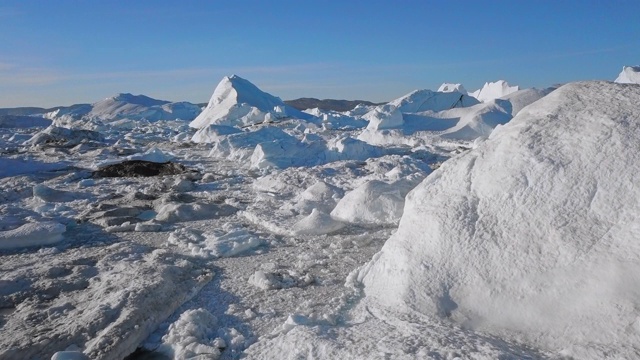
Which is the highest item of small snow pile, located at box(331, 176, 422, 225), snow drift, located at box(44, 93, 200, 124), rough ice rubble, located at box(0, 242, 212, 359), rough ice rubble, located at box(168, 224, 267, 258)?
snow drift, located at box(44, 93, 200, 124)

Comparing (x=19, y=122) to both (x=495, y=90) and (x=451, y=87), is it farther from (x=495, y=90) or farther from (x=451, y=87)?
(x=495, y=90)

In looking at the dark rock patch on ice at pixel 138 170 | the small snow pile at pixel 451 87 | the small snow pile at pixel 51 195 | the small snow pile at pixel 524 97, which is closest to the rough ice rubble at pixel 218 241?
the small snow pile at pixel 51 195

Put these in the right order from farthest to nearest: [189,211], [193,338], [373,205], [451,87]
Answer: [451,87] → [189,211] → [373,205] → [193,338]

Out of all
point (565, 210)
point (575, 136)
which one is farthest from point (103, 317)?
point (575, 136)

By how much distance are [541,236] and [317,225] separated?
276 cm

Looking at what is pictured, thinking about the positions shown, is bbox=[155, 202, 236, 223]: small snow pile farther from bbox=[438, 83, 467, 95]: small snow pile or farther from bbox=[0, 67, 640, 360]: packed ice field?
bbox=[438, 83, 467, 95]: small snow pile

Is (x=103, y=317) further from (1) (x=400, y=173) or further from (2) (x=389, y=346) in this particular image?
(1) (x=400, y=173)

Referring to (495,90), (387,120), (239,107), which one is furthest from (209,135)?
(495,90)

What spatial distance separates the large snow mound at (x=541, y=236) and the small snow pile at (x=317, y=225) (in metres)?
1.59

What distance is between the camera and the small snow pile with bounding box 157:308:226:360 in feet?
9.57

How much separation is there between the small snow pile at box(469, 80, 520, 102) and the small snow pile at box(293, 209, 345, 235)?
23.2 metres

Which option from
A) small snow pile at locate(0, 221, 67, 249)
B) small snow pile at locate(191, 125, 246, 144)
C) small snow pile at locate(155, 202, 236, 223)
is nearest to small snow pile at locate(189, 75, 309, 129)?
small snow pile at locate(191, 125, 246, 144)

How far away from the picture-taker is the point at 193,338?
3.06m

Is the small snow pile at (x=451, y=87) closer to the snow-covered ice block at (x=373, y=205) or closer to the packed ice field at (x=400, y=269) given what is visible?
the snow-covered ice block at (x=373, y=205)
